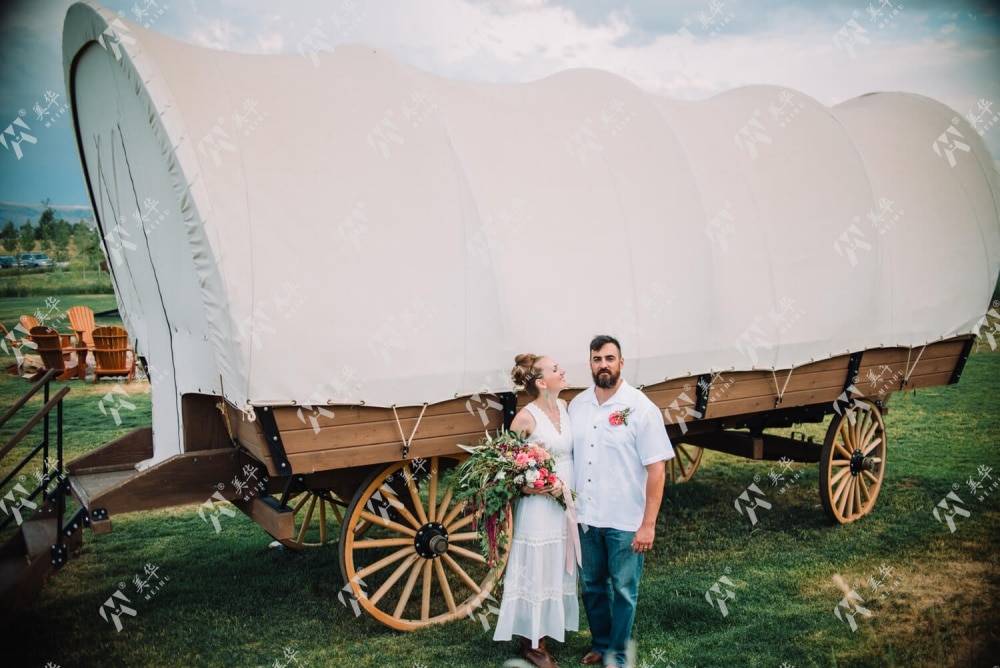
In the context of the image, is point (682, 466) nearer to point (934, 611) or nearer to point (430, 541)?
point (934, 611)

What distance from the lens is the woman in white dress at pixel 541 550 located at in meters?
4.57

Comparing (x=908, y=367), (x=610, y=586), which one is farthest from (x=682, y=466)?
(x=610, y=586)

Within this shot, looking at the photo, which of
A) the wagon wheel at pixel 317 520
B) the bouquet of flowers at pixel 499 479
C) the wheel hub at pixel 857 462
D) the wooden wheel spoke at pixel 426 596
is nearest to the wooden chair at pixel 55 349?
the wagon wheel at pixel 317 520

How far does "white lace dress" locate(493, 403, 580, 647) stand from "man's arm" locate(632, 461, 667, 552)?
528mm

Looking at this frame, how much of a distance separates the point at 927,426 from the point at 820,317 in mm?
6610

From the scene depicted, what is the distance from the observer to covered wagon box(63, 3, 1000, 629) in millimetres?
4398

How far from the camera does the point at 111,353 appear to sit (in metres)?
15.0

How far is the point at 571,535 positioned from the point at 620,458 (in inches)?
24.1

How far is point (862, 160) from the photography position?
6988 mm

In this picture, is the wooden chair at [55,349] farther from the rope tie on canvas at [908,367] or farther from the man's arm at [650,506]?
the rope tie on canvas at [908,367]

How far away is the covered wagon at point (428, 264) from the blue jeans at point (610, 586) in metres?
1.05

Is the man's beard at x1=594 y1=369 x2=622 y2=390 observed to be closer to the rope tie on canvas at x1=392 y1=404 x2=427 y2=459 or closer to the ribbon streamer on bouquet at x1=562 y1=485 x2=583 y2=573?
the ribbon streamer on bouquet at x1=562 y1=485 x2=583 y2=573

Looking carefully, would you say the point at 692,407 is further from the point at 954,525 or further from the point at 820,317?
the point at 954,525

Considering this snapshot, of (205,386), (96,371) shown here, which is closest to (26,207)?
(96,371)
